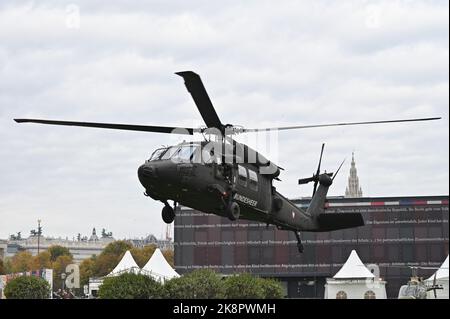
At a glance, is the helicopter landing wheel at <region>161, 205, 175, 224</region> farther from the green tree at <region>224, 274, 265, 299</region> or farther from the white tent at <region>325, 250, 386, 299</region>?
the white tent at <region>325, 250, 386, 299</region>

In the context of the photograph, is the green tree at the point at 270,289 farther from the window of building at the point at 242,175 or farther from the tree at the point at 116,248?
the tree at the point at 116,248

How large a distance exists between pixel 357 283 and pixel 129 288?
27892mm

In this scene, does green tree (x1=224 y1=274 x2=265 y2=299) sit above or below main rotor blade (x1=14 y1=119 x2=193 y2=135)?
below

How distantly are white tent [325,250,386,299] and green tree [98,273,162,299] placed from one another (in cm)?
2410

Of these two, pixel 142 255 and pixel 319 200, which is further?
pixel 142 255

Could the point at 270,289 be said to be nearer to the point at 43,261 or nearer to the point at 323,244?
the point at 323,244

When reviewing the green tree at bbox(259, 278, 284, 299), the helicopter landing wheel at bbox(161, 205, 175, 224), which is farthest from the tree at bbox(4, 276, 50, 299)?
the helicopter landing wheel at bbox(161, 205, 175, 224)

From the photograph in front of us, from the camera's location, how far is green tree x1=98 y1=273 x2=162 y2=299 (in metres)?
63.1

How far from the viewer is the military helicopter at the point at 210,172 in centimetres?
2467

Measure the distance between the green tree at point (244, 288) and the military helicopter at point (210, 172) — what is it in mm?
38802

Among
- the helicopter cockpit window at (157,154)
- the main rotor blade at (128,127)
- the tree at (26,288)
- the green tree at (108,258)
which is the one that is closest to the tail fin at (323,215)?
the main rotor blade at (128,127)

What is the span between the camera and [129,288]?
208ft

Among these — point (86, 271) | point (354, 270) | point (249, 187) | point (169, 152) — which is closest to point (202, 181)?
point (169, 152)
